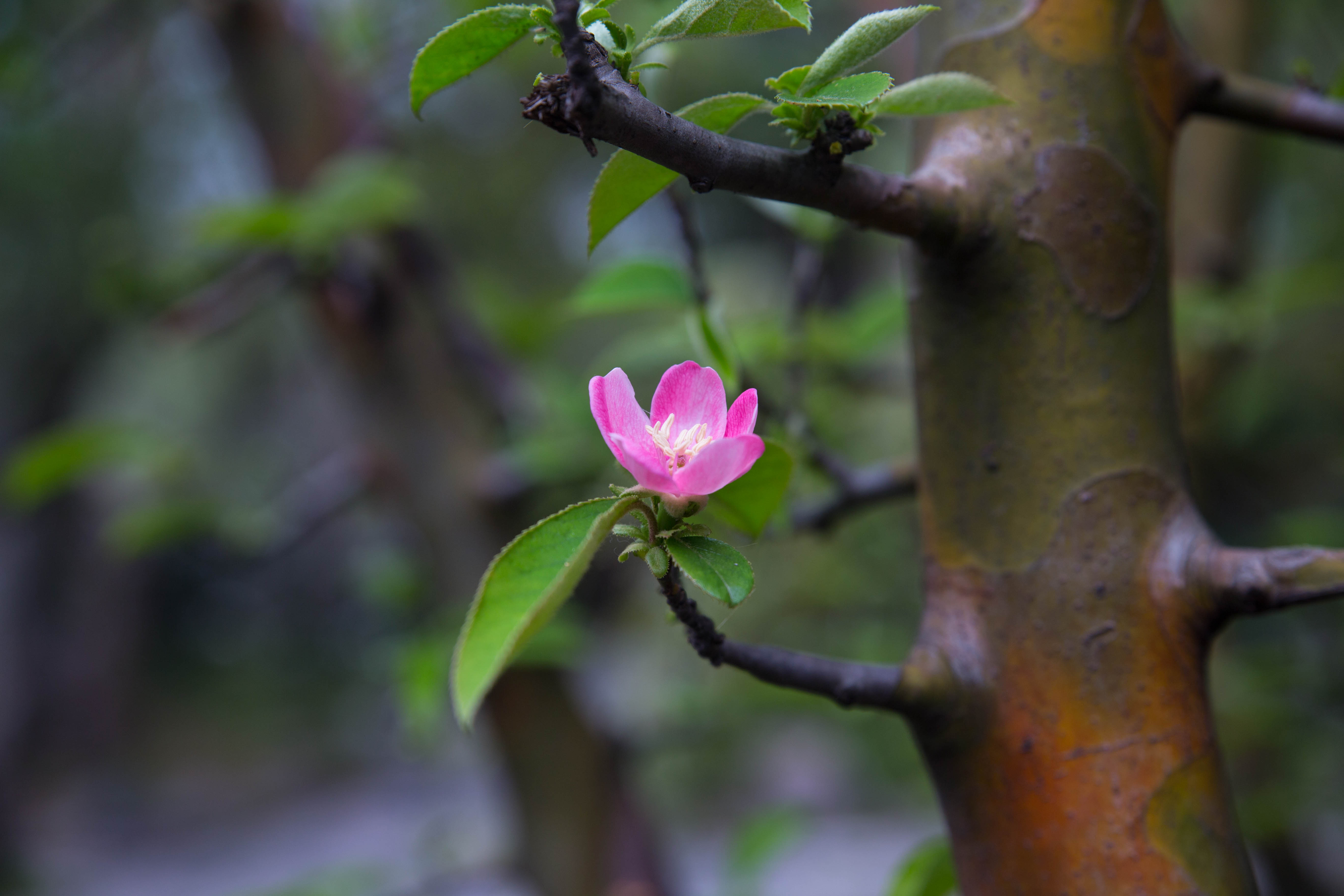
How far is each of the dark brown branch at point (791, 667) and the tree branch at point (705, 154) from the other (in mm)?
138

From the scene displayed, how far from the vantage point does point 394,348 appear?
3.46 feet

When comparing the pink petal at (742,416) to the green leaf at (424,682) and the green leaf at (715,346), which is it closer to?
the green leaf at (715,346)

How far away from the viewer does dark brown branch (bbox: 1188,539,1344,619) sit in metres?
0.34

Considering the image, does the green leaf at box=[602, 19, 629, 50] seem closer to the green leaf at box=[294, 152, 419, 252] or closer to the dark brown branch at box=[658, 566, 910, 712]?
the dark brown branch at box=[658, 566, 910, 712]

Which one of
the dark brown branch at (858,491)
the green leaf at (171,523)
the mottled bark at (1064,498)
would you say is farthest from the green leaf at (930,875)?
the green leaf at (171,523)

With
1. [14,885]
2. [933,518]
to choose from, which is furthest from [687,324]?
[14,885]

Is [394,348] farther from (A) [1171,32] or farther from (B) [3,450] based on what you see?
(B) [3,450]

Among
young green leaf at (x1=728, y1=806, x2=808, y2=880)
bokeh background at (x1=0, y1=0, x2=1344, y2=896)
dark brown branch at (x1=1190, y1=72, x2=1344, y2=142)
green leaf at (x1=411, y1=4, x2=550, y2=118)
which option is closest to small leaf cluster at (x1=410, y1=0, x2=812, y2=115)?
green leaf at (x1=411, y1=4, x2=550, y2=118)

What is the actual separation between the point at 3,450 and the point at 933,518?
243 inches

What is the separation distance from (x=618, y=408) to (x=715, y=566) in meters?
0.07

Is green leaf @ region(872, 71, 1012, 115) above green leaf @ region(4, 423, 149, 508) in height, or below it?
above

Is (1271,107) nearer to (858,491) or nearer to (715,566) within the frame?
(858,491)

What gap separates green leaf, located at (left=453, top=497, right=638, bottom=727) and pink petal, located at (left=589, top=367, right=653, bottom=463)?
0.03 metres

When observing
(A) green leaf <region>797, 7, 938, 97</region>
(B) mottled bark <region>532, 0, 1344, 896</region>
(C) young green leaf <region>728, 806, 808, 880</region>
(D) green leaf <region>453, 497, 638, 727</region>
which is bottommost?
(C) young green leaf <region>728, 806, 808, 880</region>
